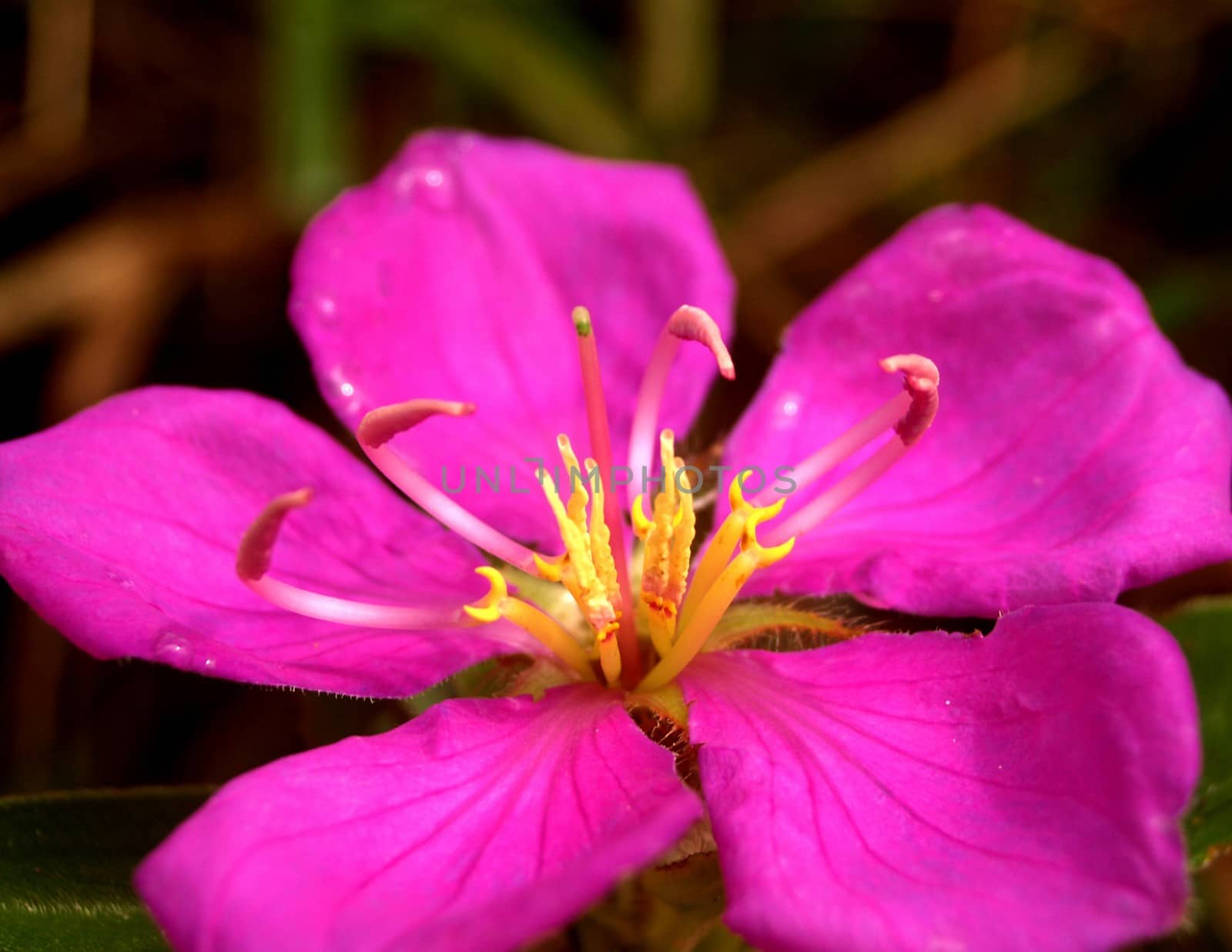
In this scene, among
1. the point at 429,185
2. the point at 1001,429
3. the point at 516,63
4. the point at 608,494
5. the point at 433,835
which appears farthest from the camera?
the point at 516,63

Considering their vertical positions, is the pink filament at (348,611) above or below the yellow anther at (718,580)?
below

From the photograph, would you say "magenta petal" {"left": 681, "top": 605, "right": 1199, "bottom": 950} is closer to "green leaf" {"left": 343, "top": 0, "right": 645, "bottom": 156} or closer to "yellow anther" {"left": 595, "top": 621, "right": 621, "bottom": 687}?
"yellow anther" {"left": 595, "top": 621, "right": 621, "bottom": 687}

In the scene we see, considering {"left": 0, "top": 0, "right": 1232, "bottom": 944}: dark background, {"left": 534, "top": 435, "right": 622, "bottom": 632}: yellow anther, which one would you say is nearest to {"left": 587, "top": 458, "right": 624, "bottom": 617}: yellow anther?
{"left": 534, "top": 435, "right": 622, "bottom": 632}: yellow anther

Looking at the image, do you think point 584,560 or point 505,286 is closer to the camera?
point 584,560

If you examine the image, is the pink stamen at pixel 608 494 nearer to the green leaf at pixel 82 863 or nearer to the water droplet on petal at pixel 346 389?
the water droplet on petal at pixel 346 389

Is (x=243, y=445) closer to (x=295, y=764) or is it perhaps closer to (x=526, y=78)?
(x=295, y=764)

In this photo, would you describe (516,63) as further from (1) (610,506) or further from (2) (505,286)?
(1) (610,506)

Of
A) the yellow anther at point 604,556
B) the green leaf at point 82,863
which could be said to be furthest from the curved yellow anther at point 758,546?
the green leaf at point 82,863

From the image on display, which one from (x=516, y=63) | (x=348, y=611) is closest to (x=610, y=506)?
(x=348, y=611)

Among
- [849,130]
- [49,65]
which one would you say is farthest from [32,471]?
[849,130]
